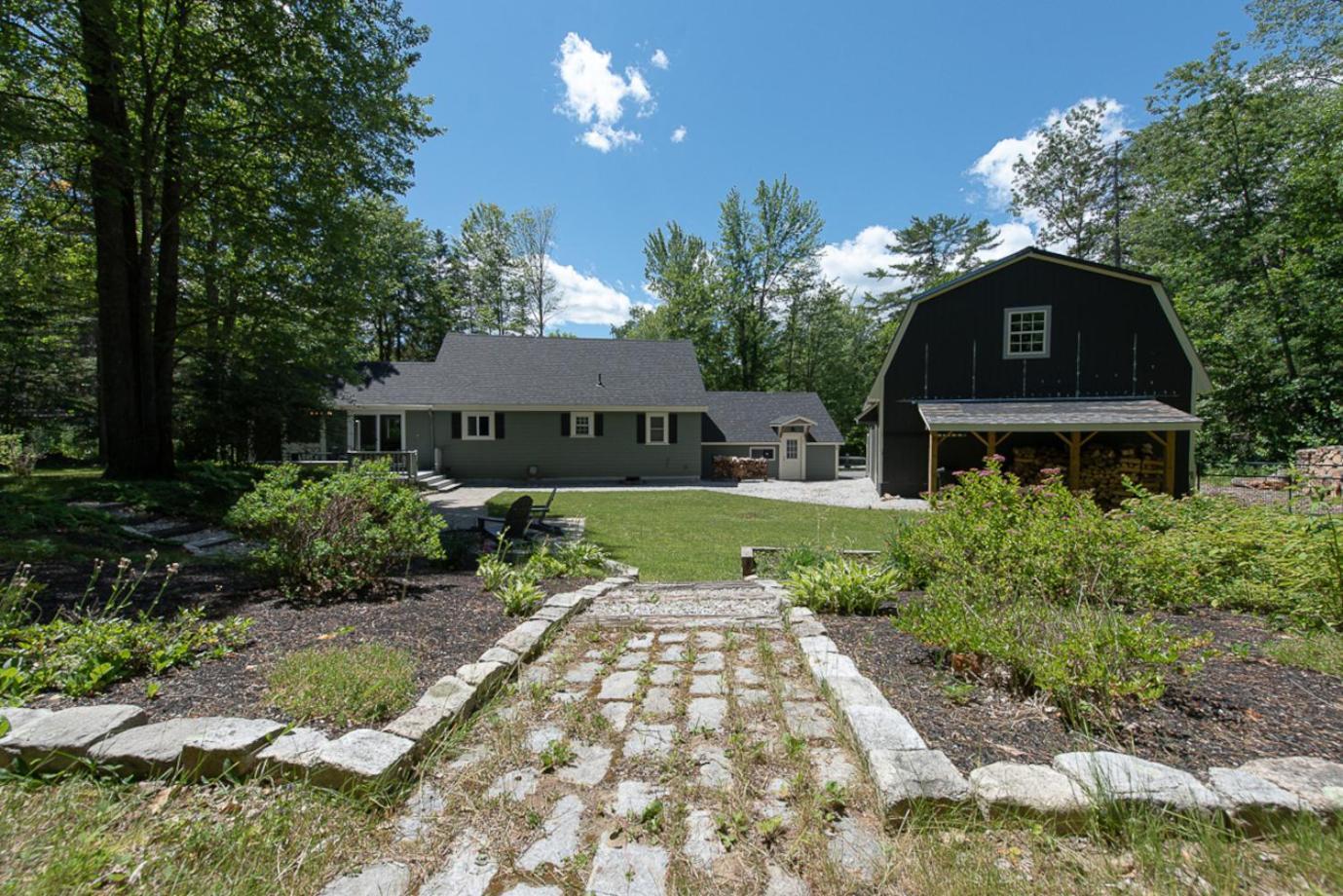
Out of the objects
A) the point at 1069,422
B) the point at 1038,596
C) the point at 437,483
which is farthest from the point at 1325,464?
the point at 437,483

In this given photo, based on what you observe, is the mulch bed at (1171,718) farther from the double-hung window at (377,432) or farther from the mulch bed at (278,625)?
the double-hung window at (377,432)

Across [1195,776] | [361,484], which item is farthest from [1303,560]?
[361,484]

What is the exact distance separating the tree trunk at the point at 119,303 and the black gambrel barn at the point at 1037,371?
16.9 meters

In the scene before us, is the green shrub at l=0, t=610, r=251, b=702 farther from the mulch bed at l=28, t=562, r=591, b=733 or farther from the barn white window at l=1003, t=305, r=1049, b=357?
the barn white window at l=1003, t=305, r=1049, b=357

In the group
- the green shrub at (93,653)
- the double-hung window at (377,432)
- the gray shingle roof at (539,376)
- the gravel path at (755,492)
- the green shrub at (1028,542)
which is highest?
the gray shingle roof at (539,376)

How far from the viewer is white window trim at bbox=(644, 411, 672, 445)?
70.8ft

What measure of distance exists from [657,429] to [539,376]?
215 inches

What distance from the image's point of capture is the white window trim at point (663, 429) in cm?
2158

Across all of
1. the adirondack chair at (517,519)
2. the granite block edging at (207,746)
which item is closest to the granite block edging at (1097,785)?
the granite block edging at (207,746)

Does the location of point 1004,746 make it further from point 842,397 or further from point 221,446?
Result: point 842,397

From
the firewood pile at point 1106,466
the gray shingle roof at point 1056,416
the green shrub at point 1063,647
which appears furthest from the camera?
the firewood pile at point 1106,466

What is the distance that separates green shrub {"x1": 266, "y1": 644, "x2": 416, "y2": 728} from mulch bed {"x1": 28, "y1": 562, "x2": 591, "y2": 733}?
62 millimetres

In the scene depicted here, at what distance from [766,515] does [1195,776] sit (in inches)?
420

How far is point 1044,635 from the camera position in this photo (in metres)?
2.86
